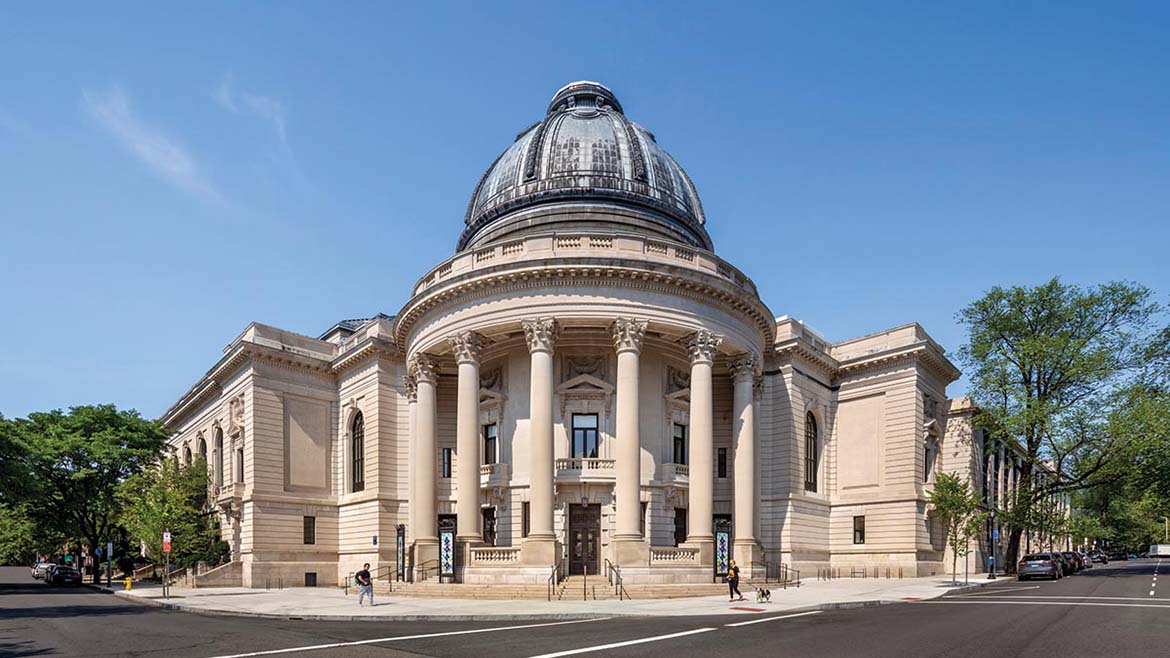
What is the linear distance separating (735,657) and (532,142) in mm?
39228

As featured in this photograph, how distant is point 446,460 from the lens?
4256 cm

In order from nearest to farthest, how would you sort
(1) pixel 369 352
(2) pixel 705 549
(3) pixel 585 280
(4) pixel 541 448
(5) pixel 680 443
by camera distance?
(4) pixel 541 448, (2) pixel 705 549, (3) pixel 585 280, (5) pixel 680 443, (1) pixel 369 352

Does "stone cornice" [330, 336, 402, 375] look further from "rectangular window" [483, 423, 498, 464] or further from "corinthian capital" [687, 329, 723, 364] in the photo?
"corinthian capital" [687, 329, 723, 364]

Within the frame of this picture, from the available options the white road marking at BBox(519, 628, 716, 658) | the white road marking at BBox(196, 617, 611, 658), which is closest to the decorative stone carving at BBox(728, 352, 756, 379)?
the white road marking at BBox(196, 617, 611, 658)

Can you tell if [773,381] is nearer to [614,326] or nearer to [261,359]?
[614,326]

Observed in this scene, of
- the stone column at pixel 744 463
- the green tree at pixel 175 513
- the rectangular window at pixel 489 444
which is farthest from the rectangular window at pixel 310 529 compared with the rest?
the stone column at pixel 744 463

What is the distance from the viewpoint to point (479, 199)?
51.4 meters

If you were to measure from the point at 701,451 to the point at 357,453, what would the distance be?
2112 cm

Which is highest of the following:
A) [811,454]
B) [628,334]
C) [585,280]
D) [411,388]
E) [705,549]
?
[585,280]

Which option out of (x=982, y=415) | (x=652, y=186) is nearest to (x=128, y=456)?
(x=652, y=186)

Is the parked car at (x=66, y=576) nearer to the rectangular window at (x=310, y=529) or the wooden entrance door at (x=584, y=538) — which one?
the rectangular window at (x=310, y=529)

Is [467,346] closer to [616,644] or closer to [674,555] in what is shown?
[674,555]

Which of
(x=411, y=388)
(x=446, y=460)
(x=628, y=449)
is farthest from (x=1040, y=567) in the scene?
(x=411, y=388)

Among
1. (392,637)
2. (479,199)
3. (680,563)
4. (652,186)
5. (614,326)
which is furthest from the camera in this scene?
(479,199)
